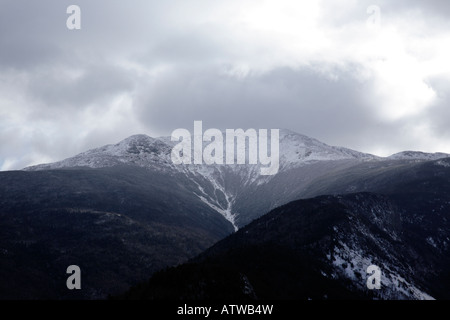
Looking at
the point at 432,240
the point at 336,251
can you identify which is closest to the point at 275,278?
the point at 336,251

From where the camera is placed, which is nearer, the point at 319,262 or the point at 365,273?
the point at 365,273

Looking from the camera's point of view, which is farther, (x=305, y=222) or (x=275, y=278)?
(x=305, y=222)

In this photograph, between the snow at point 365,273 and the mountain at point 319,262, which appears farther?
the snow at point 365,273

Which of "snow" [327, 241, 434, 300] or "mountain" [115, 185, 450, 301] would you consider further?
"snow" [327, 241, 434, 300]

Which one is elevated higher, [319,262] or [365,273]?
[319,262]
